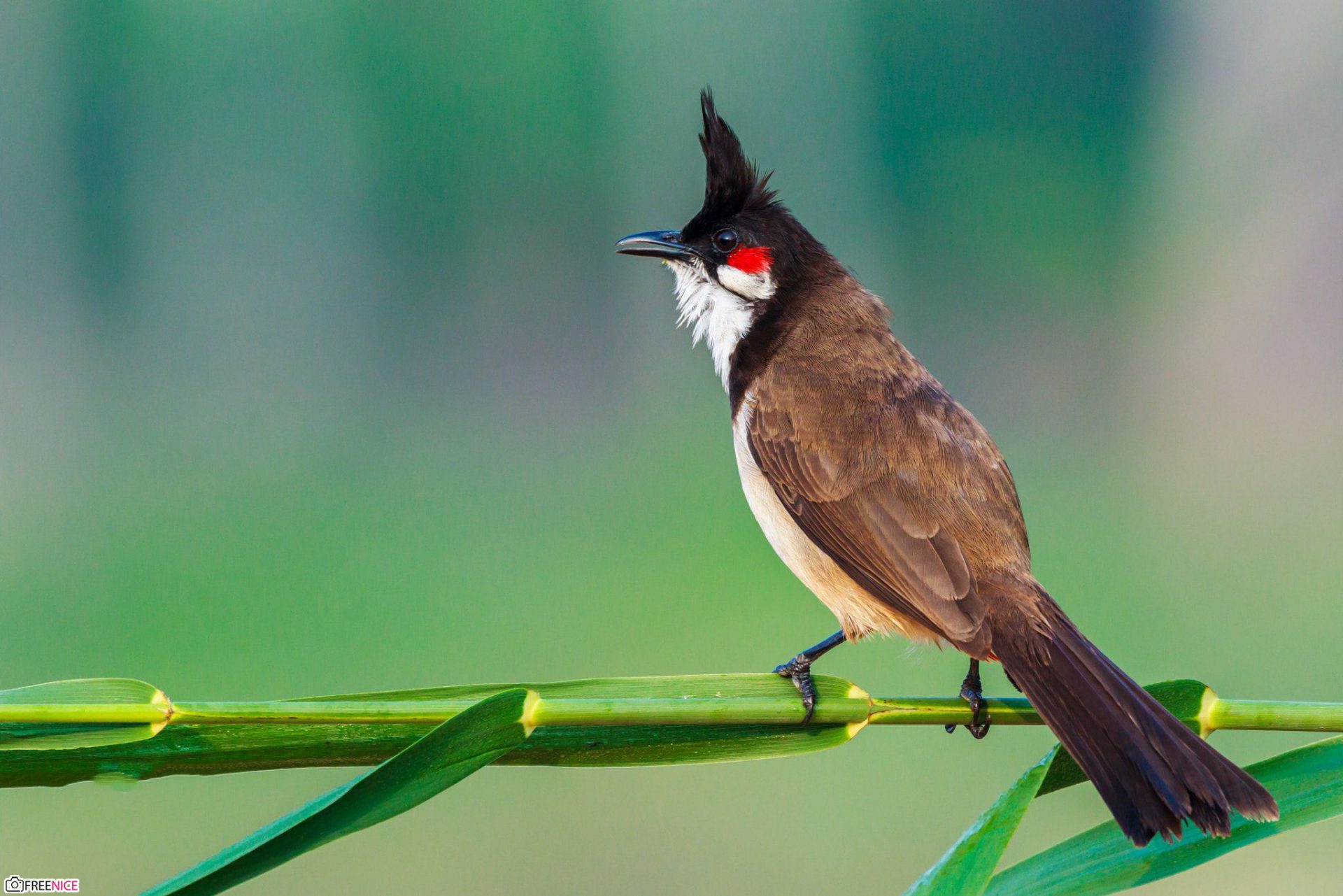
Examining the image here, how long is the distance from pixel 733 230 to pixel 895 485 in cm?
74

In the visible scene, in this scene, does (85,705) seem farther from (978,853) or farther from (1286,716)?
(1286,716)

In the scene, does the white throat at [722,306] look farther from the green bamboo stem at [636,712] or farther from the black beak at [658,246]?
the green bamboo stem at [636,712]

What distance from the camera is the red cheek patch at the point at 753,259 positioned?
2.25 m

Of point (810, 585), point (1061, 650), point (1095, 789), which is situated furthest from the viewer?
point (810, 585)

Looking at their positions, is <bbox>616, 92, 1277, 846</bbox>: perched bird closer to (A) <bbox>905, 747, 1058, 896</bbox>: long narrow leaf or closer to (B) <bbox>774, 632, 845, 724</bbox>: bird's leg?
(B) <bbox>774, 632, 845, 724</bbox>: bird's leg

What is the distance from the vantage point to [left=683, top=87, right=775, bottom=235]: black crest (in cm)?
227

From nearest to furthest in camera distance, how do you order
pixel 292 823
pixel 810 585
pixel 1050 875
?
pixel 292 823
pixel 1050 875
pixel 810 585

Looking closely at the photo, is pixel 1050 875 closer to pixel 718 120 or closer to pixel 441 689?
pixel 441 689

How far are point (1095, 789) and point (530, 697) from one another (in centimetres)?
61

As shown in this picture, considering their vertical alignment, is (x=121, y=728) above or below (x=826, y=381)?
below

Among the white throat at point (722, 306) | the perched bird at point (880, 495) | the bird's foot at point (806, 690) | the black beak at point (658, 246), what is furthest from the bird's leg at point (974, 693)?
the black beak at point (658, 246)

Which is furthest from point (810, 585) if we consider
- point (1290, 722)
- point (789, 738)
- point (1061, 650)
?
point (1290, 722)

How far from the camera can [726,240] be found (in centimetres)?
228

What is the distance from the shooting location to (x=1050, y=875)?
1.00 m
